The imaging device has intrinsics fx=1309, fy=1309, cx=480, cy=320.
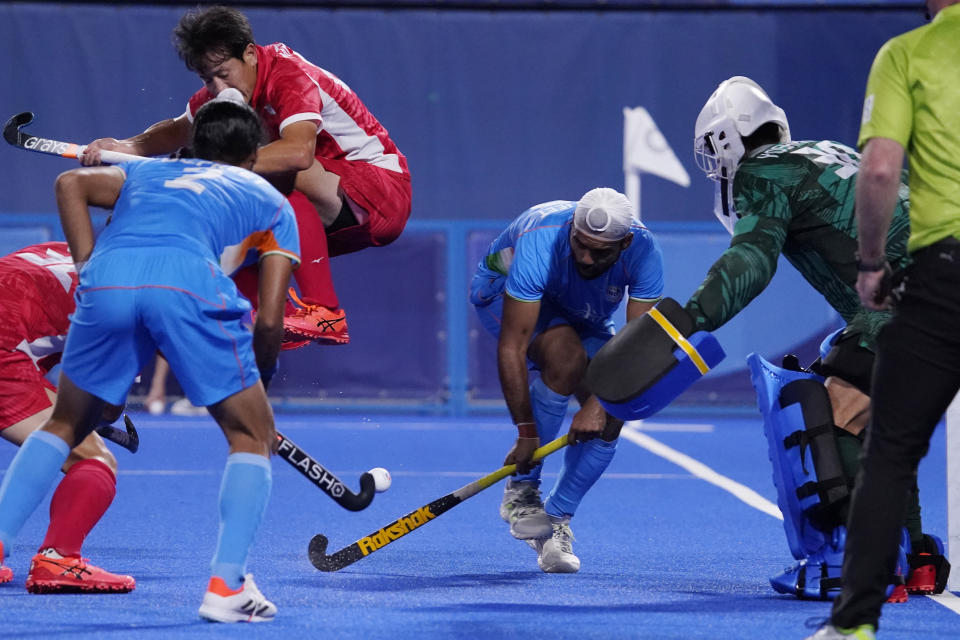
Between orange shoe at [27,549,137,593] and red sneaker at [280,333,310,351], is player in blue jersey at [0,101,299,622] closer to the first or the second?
orange shoe at [27,549,137,593]

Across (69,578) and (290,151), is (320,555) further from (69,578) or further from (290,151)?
(290,151)

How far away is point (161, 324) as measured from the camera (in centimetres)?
374

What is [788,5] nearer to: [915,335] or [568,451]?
[568,451]

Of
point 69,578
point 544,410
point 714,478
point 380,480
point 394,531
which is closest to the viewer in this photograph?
point 69,578

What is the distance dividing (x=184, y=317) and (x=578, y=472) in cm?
205

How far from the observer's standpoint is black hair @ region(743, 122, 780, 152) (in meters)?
4.61

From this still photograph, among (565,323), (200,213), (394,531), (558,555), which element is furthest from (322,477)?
(565,323)

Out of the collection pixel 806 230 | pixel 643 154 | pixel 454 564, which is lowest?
pixel 454 564

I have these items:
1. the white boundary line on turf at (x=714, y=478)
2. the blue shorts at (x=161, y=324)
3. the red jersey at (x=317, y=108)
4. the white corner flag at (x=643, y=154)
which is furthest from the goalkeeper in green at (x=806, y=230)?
the white corner flag at (x=643, y=154)

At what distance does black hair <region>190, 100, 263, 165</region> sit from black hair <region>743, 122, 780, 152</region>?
172 centimetres

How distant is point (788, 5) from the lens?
13469mm

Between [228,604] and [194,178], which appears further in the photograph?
[194,178]

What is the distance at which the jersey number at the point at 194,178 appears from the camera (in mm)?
3877

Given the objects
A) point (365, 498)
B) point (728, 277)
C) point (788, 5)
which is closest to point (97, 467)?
point (365, 498)
